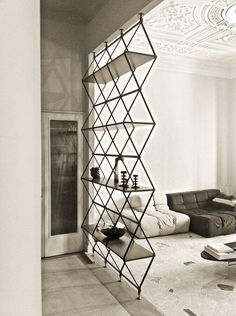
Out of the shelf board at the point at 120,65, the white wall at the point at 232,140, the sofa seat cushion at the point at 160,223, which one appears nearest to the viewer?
the shelf board at the point at 120,65

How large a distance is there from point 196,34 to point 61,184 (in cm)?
323

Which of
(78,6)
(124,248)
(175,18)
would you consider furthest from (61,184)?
(175,18)

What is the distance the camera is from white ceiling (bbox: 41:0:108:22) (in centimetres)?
347

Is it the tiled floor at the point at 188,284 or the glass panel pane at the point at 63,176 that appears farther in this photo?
the glass panel pane at the point at 63,176

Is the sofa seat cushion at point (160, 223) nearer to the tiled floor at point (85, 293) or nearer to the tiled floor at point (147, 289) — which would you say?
the tiled floor at point (147, 289)

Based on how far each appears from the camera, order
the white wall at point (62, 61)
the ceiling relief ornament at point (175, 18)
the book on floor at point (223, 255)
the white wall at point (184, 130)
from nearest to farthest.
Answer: the book on floor at point (223, 255) → the white wall at point (62, 61) → the ceiling relief ornament at point (175, 18) → the white wall at point (184, 130)

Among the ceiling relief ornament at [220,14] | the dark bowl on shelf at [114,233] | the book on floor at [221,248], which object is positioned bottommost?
the book on floor at [221,248]

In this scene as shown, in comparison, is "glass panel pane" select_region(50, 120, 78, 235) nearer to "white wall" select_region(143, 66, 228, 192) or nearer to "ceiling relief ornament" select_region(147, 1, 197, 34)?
"ceiling relief ornament" select_region(147, 1, 197, 34)

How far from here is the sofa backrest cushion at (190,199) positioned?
570cm

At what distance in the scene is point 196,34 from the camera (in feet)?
15.4
